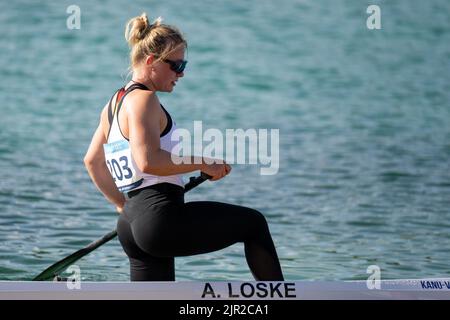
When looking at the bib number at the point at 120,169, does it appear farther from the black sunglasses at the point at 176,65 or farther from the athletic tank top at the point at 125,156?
the black sunglasses at the point at 176,65

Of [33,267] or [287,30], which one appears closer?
[33,267]

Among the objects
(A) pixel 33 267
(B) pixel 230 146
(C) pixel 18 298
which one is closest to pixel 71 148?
(B) pixel 230 146

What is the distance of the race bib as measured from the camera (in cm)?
554

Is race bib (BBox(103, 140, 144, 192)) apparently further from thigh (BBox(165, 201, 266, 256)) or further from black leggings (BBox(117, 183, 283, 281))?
thigh (BBox(165, 201, 266, 256))

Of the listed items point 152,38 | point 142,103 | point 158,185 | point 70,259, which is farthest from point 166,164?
point 70,259

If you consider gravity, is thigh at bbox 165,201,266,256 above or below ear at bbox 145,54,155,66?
below

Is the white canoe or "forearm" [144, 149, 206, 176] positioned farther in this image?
the white canoe

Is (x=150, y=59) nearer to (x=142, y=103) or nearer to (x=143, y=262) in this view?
(x=142, y=103)

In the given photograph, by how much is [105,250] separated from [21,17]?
15.0 meters

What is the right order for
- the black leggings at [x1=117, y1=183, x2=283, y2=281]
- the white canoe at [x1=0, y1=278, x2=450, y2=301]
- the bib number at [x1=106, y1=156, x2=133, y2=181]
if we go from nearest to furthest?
the black leggings at [x1=117, y1=183, x2=283, y2=281] → the bib number at [x1=106, y1=156, x2=133, y2=181] → the white canoe at [x1=0, y1=278, x2=450, y2=301]

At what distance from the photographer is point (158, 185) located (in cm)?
553

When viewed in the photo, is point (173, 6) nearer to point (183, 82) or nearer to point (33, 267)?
point (183, 82)

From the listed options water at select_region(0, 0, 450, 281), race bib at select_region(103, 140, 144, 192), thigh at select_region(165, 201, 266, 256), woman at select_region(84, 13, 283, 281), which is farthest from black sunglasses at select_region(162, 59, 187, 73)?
water at select_region(0, 0, 450, 281)

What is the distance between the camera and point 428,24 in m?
23.8
